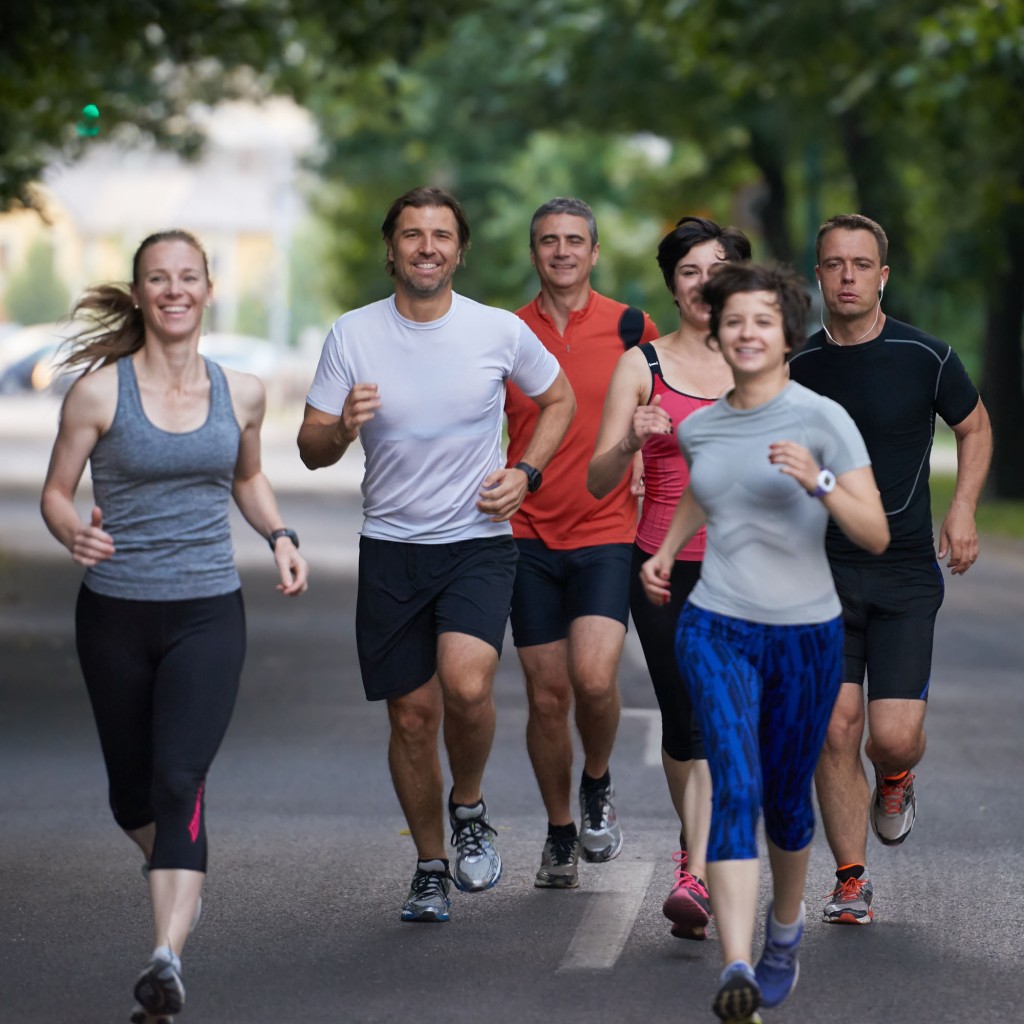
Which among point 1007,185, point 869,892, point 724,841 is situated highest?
point 1007,185

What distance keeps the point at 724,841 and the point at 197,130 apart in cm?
3438

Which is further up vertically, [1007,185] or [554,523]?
[1007,185]

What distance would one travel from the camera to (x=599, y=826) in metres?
7.64

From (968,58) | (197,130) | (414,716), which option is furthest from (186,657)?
(197,130)

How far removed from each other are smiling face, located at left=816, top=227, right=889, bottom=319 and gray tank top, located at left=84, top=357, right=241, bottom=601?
2062 millimetres

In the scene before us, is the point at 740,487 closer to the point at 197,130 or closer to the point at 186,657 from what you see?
the point at 186,657

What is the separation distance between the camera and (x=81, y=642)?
595cm

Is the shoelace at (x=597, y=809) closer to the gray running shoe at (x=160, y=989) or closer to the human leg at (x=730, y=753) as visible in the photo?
the human leg at (x=730, y=753)

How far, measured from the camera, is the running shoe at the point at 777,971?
18.6ft

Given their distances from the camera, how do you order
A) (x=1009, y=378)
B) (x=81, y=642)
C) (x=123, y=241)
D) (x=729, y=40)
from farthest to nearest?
(x=123, y=241), (x=1009, y=378), (x=729, y=40), (x=81, y=642)

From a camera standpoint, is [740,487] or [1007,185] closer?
[740,487]

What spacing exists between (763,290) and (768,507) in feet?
1.71

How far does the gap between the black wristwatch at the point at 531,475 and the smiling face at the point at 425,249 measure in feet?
1.92

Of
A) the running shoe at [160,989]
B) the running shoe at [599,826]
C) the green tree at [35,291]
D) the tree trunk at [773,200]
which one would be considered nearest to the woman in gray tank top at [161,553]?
the running shoe at [160,989]
